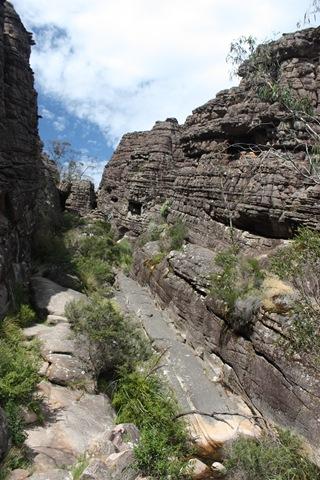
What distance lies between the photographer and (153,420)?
9.95m

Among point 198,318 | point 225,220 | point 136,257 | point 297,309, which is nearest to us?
point 297,309

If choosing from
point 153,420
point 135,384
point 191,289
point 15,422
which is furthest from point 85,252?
point 15,422

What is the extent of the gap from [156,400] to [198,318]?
4.24 metres

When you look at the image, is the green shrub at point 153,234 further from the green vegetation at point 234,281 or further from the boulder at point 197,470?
the boulder at point 197,470

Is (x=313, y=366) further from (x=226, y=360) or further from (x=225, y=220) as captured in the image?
(x=225, y=220)

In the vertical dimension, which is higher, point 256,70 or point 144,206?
point 256,70

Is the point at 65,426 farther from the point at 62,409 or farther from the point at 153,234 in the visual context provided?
the point at 153,234

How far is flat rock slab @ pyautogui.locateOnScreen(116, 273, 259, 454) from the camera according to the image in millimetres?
10188

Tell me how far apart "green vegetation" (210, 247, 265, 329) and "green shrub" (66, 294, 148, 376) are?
3105 millimetres

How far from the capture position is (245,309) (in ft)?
38.8

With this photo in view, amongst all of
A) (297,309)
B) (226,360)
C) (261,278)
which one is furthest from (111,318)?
(297,309)

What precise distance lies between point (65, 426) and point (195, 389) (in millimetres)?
4620

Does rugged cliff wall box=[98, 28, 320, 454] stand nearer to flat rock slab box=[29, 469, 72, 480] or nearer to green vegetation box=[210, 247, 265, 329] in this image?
green vegetation box=[210, 247, 265, 329]

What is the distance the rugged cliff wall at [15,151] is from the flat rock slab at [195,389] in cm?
548
